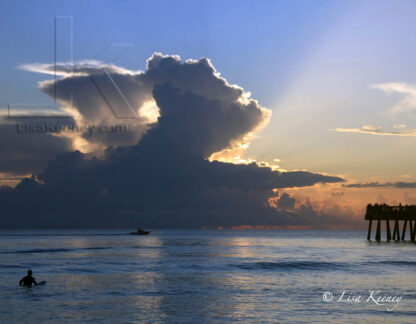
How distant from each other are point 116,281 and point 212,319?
64.1ft

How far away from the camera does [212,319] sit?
94.8ft

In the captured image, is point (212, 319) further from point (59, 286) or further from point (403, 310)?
point (59, 286)

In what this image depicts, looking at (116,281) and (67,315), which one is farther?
(116,281)

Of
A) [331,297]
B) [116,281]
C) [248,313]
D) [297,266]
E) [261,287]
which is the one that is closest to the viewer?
[248,313]

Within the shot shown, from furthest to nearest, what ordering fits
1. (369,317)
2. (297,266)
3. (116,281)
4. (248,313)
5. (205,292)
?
1. (297,266)
2. (116,281)
3. (205,292)
4. (248,313)
5. (369,317)

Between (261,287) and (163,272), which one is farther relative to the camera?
(163,272)

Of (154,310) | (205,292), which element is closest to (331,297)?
(205,292)

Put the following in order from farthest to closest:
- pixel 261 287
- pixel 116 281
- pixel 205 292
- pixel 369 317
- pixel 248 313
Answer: pixel 116 281 < pixel 261 287 < pixel 205 292 < pixel 248 313 < pixel 369 317

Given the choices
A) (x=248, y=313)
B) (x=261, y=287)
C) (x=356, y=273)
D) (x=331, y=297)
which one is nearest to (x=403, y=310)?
(x=331, y=297)

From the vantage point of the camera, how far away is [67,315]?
98.1 feet

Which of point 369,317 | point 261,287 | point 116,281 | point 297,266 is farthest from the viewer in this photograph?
point 297,266

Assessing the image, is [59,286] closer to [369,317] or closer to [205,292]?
[205,292]

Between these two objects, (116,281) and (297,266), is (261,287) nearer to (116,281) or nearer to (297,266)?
(116,281)

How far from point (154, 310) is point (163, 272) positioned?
80.8 feet
